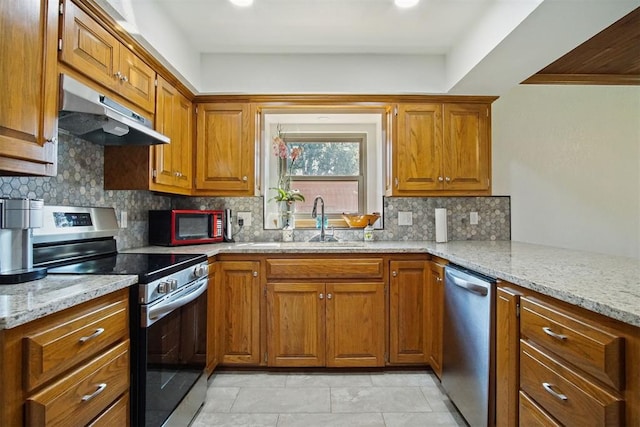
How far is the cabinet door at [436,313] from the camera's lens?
2144mm

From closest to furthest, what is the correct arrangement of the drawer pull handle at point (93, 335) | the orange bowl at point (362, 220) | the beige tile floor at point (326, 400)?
the drawer pull handle at point (93, 335) < the beige tile floor at point (326, 400) < the orange bowl at point (362, 220)

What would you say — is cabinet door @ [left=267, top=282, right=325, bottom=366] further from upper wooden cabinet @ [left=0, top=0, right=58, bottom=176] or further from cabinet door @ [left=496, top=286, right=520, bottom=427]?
upper wooden cabinet @ [left=0, top=0, right=58, bottom=176]

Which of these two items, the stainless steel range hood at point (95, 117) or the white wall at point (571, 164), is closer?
the stainless steel range hood at point (95, 117)

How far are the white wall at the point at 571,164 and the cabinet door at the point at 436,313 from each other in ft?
3.78

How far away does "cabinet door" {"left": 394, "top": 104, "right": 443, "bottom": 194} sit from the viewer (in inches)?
105

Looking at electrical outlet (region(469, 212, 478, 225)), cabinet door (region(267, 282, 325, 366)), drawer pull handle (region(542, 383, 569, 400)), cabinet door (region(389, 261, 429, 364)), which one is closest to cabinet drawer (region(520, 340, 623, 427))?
drawer pull handle (region(542, 383, 569, 400))

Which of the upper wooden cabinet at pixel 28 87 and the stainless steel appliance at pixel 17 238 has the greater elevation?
the upper wooden cabinet at pixel 28 87

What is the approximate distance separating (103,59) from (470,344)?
7.65 ft

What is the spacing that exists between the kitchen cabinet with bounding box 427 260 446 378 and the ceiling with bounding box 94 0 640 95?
1360 mm

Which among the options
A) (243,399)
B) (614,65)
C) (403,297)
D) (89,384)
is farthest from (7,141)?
(614,65)

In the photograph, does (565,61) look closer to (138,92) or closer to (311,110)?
(311,110)

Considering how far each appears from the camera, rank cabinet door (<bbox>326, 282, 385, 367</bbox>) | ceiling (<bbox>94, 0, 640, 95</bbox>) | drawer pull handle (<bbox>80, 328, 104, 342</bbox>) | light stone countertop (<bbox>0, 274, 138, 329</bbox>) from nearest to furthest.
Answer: light stone countertop (<bbox>0, 274, 138, 329</bbox>) → drawer pull handle (<bbox>80, 328, 104, 342</bbox>) → ceiling (<bbox>94, 0, 640, 95</bbox>) → cabinet door (<bbox>326, 282, 385, 367</bbox>)

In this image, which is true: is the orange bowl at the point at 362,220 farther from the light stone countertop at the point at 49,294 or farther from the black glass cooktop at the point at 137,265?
the light stone countertop at the point at 49,294

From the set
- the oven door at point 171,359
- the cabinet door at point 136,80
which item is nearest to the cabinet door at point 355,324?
the oven door at point 171,359
